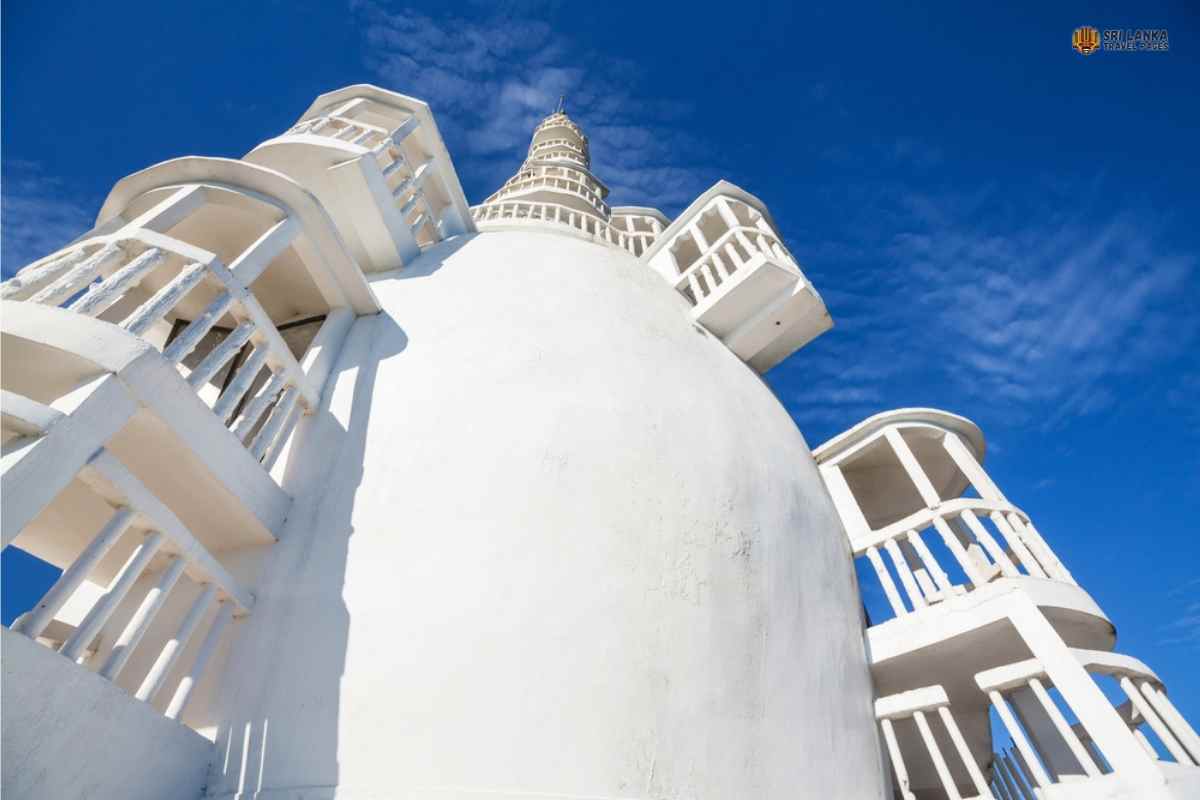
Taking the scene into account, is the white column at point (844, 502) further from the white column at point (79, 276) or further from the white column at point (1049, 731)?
the white column at point (79, 276)

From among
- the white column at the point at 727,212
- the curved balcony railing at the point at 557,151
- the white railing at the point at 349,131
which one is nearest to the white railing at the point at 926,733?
the white column at the point at 727,212

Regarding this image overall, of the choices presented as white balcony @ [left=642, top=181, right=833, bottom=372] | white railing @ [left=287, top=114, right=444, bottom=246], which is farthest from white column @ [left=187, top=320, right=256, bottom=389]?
white balcony @ [left=642, top=181, right=833, bottom=372]

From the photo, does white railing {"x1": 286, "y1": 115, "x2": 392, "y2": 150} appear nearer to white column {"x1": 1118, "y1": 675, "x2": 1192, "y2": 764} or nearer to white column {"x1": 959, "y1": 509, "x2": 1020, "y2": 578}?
white column {"x1": 959, "y1": 509, "x2": 1020, "y2": 578}

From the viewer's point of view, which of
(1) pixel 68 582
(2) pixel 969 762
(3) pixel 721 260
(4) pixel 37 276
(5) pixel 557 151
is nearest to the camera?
(1) pixel 68 582

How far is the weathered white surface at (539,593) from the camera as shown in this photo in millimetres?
3117

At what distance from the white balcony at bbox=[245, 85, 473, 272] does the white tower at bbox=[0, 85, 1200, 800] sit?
7cm

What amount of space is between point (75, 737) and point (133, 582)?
0.76 meters

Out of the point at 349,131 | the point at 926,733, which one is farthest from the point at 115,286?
the point at 926,733

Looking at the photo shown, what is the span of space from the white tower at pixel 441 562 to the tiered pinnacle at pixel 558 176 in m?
6.86

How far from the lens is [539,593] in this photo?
145 inches

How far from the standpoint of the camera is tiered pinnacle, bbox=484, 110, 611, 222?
13.6 m

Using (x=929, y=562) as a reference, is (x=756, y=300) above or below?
above

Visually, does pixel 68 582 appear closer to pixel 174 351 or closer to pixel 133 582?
pixel 133 582

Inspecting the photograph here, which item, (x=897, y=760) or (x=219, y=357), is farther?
(x=897, y=760)
